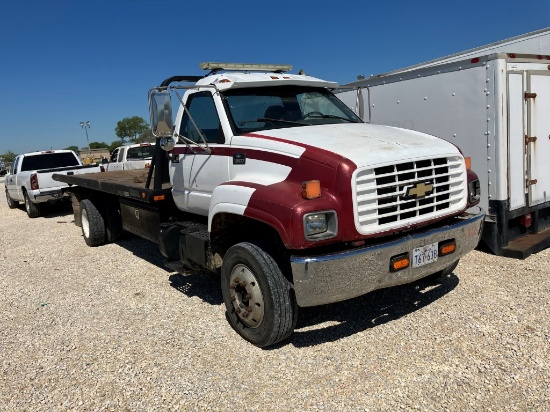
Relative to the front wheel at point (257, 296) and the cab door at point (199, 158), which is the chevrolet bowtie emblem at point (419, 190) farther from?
the cab door at point (199, 158)

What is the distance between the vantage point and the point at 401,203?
12.5ft

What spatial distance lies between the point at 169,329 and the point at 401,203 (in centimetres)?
254

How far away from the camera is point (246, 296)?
4.15m

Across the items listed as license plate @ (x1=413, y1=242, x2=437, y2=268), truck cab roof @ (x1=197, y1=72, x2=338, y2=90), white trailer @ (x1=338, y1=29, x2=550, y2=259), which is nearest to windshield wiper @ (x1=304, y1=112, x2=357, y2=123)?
truck cab roof @ (x1=197, y1=72, x2=338, y2=90)

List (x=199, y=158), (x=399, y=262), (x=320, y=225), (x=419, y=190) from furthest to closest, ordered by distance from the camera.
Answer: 1. (x=199, y=158)
2. (x=419, y=190)
3. (x=399, y=262)
4. (x=320, y=225)

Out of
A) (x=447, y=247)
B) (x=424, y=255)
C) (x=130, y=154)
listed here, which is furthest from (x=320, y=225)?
(x=130, y=154)

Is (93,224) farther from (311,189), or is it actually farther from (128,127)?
(128,127)

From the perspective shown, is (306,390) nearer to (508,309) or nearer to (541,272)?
(508,309)

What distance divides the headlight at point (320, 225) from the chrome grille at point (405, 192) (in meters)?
0.21

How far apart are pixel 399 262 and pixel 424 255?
32 cm

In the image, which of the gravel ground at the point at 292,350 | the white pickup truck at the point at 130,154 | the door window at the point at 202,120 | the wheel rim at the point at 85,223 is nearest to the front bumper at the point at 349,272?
the gravel ground at the point at 292,350

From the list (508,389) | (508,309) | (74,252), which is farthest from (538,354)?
(74,252)

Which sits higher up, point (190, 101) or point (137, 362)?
point (190, 101)

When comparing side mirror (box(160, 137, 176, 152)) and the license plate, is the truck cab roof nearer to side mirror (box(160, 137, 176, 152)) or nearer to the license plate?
side mirror (box(160, 137, 176, 152))
